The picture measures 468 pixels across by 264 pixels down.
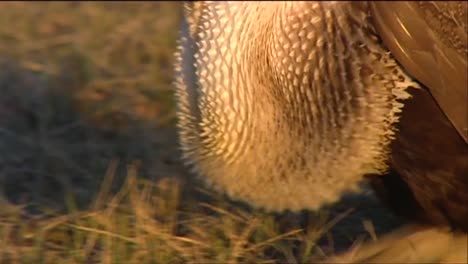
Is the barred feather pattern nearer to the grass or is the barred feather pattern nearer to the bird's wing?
the bird's wing

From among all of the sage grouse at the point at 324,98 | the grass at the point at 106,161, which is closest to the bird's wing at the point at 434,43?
the sage grouse at the point at 324,98

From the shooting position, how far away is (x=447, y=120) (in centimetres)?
243

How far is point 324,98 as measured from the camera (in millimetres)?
2400

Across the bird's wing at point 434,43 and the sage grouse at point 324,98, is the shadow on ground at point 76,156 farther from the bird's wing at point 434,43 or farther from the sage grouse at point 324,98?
the bird's wing at point 434,43

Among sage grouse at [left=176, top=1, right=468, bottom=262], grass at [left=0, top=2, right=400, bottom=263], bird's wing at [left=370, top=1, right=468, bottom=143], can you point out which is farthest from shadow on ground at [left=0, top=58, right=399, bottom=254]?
bird's wing at [left=370, top=1, right=468, bottom=143]

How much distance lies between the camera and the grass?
2.71 m

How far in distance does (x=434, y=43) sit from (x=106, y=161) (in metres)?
1.20

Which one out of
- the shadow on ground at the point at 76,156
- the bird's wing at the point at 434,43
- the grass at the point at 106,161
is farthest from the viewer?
the shadow on ground at the point at 76,156

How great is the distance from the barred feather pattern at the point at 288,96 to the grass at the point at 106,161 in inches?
9.5

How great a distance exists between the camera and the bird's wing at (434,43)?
2338mm

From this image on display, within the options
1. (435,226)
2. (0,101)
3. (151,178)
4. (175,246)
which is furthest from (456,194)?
(0,101)

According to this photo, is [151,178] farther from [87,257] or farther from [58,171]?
[87,257]

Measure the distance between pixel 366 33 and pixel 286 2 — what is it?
0.15m

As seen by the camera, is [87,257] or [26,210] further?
[26,210]
